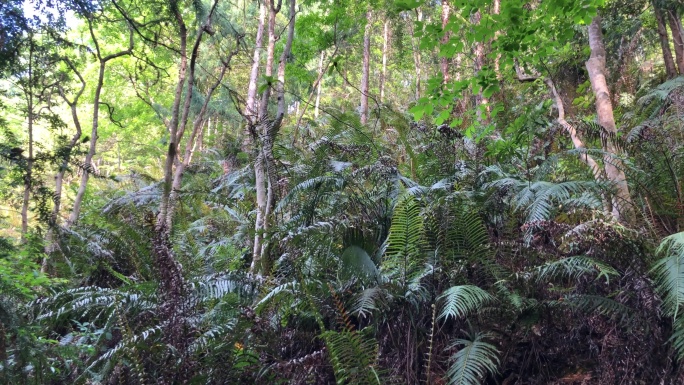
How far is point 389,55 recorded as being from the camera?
59.4 feet

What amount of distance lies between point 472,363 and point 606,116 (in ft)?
8.57

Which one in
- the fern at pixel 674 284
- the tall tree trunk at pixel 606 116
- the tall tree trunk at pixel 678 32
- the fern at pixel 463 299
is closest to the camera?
the fern at pixel 674 284

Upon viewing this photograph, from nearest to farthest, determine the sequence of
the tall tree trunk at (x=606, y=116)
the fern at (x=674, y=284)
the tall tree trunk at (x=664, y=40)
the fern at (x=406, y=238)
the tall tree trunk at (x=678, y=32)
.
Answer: the fern at (x=674, y=284) < the fern at (x=406, y=238) < the tall tree trunk at (x=606, y=116) < the tall tree trunk at (x=678, y=32) < the tall tree trunk at (x=664, y=40)

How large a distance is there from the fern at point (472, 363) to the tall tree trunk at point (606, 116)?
1549 mm

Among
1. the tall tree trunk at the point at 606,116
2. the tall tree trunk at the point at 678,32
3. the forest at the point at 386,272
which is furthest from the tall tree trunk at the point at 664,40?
the tall tree trunk at the point at 606,116

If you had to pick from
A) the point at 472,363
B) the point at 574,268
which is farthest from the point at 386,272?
the point at 574,268

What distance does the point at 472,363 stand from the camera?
2822 millimetres

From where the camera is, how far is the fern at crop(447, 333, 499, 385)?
107 inches

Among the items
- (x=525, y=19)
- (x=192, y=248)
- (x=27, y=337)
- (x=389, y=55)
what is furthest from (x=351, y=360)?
(x=389, y=55)

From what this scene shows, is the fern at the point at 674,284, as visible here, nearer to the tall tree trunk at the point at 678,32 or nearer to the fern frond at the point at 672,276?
the fern frond at the point at 672,276

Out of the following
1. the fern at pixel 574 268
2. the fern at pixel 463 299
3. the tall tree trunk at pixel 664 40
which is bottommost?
the fern at pixel 463 299

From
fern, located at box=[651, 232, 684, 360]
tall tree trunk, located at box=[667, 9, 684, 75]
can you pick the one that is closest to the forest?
fern, located at box=[651, 232, 684, 360]

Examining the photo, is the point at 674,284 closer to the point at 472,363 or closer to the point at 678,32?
the point at 472,363

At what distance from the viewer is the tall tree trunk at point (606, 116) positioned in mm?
3635
